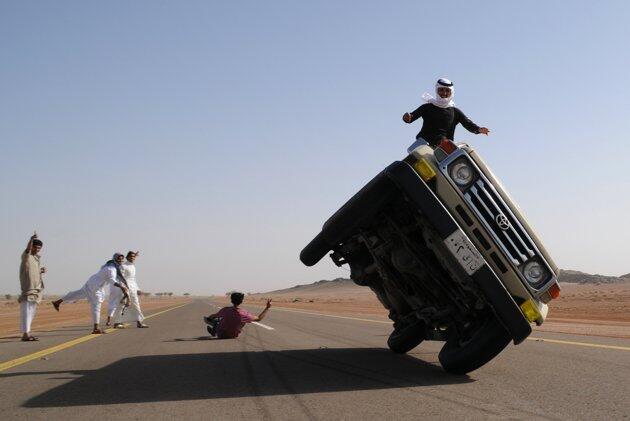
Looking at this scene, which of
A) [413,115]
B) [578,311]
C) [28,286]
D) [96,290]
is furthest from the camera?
[578,311]

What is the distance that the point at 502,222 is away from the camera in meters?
5.36

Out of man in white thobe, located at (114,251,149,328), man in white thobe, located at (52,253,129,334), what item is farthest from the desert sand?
man in white thobe, located at (52,253,129,334)

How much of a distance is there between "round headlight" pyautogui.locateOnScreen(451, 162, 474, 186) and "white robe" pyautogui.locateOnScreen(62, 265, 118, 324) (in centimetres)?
1011

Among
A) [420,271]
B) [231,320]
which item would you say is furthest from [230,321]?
[420,271]

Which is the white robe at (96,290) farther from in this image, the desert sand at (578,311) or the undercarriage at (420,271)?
the desert sand at (578,311)

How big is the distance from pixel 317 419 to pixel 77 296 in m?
10.9

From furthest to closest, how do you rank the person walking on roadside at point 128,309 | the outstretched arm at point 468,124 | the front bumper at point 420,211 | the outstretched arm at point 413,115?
the person walking on roadside at point 128,309
the outstretched arm at point 468,124
the outstretched arm at point 413,115
the front bumper at point 420,211

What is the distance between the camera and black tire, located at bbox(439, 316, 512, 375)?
17.6 ft

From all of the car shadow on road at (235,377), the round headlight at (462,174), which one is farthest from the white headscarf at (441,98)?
the car shadow on road at (235,377)

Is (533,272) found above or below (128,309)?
below

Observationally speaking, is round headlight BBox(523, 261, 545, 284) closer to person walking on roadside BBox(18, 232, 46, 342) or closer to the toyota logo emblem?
the toyota logo emblem

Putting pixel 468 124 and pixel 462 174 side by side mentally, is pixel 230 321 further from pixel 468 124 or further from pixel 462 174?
pixel 462 174

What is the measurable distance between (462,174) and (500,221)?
0.52 meters

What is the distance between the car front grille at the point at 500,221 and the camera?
5.36 metres
